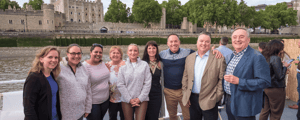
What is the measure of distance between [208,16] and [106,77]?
1383 inches

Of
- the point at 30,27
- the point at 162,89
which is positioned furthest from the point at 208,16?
the point at 30,27

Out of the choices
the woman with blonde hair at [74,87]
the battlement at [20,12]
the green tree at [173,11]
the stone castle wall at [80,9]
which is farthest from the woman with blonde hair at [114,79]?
the stone castle wall at [80,9]

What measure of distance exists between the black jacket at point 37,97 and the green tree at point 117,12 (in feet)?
156

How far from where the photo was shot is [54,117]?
238 cm

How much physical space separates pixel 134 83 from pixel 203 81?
3.63 ft

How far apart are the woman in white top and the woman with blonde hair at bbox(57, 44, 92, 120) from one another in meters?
0.55

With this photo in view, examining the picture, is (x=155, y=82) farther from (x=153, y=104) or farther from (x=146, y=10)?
(x=146, y=10)

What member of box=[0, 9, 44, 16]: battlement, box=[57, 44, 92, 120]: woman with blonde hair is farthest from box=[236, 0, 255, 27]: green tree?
box=[0, 9, 44, 16]: battlement

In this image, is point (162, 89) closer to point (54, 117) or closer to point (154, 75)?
point (154, 75)

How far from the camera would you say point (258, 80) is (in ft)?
7.07

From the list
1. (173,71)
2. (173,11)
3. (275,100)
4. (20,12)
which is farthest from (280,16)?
(20,12)

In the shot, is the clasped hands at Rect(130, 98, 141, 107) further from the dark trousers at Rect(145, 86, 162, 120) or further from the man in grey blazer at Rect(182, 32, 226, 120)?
the man in grey blazer at Rect(182, 32, 226, 120)

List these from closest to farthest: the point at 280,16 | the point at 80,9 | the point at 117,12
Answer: the point at 280,16 < the point at 117,12 < the point at 80,9

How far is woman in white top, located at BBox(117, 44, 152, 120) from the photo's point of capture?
2977mm
